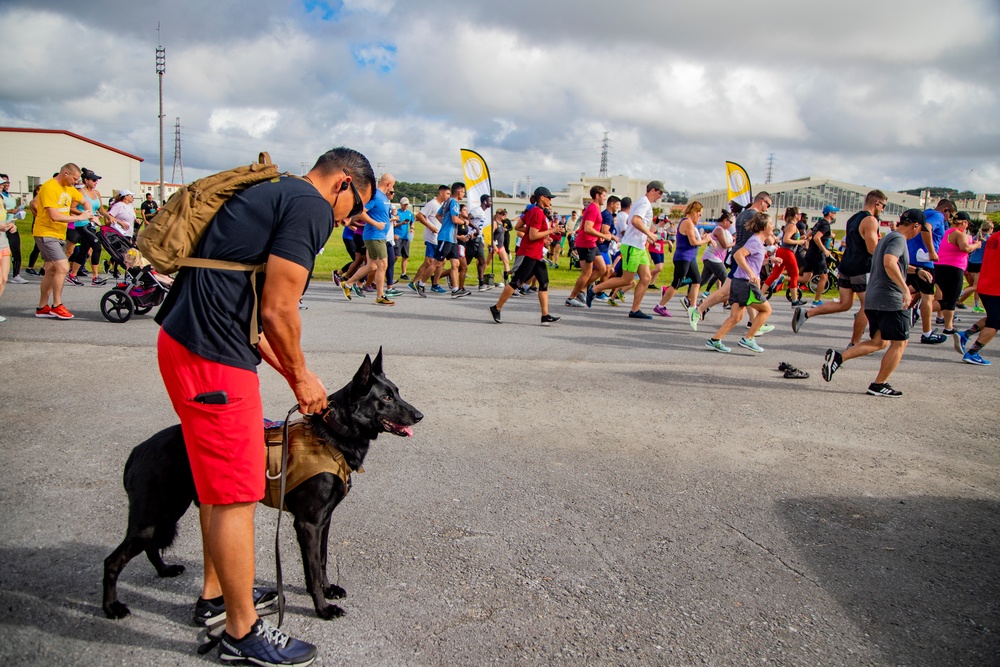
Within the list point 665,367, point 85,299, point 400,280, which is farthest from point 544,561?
point 400,280

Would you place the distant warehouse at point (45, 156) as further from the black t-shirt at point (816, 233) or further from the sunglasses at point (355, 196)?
the sunglasses at point (355, 196)

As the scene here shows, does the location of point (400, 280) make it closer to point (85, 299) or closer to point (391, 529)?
point (85, 299)

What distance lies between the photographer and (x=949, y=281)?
10078mm

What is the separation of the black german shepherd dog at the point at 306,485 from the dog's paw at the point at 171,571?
0.18 meters

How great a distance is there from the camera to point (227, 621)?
240cm

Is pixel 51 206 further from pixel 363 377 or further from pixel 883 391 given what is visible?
pixel 883 391

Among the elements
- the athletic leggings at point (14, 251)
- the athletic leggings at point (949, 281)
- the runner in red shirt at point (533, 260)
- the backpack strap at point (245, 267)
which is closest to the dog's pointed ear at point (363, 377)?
the backpack strap at point (245, 267)

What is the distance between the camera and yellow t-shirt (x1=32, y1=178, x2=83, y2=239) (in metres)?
8.45

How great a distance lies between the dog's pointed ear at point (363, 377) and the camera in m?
2.64

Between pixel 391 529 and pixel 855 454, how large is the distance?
3.52 m

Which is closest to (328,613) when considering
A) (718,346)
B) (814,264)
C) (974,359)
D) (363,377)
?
(363,377)

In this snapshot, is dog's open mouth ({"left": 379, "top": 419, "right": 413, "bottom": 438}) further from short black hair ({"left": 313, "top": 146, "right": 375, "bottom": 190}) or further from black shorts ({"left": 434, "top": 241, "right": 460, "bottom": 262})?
black shorts ({"left": 434, "top": 241, "right": 460, "bottom": 262})

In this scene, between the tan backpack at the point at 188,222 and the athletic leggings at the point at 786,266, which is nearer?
the tan backpack at the point at 188,222

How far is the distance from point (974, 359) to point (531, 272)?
5905mm
